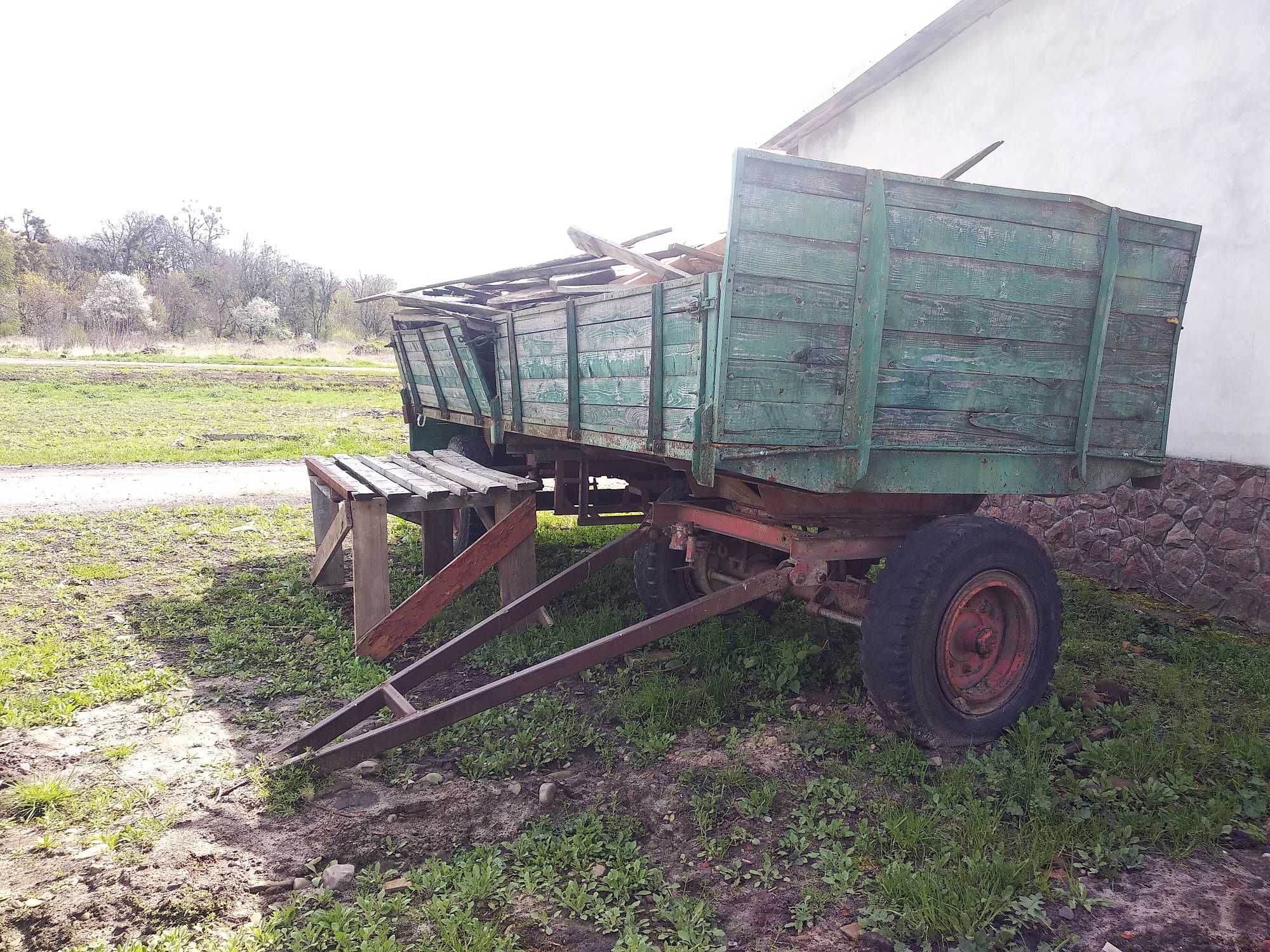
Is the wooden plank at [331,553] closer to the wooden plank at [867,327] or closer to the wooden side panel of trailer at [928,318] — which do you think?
the wooden side panel of trailer at [928,318]

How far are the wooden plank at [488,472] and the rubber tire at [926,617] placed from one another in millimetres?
2270

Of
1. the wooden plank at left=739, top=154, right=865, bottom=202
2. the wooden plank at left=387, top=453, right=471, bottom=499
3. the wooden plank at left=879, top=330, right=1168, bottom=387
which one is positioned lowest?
the wooden plank at left=387, top=453, right=471, bottom=499

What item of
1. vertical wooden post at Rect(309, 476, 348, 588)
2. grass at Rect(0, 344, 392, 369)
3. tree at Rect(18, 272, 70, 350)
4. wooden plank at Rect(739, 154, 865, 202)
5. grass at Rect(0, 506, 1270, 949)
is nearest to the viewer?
grass at Rect(0, 506, 1270, 949)

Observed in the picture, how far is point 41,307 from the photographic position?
35375 millimetres

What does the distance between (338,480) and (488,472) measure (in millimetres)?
968

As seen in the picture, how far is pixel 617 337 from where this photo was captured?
11.8ft

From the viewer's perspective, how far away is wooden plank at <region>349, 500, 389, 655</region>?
4.53 meters

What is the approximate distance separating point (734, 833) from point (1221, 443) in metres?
4.56

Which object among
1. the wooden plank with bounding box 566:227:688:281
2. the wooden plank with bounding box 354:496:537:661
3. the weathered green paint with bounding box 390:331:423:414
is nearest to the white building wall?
the wooden plank with bounding box 566:227:688:281

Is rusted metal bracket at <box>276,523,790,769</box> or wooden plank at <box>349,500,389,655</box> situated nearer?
rusted metal bracket at <box>276,523,790,769</box>

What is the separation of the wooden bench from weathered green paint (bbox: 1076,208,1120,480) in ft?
9.28

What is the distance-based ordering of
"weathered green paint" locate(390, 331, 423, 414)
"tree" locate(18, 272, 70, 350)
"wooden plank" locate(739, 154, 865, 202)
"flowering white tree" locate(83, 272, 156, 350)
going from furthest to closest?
"flowering white tree" locate(83, 272, 156, 350) < "tree" locate(18, 272, 70, 350) < "weathered green paint" locate(390, 331, 423, 414) < "wooden plank" locate(739, 154, 865, 202)

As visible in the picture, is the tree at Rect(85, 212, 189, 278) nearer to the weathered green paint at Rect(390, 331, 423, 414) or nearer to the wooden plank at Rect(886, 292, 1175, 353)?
the weathered green paint at Rect(390, 331, 423, 414)

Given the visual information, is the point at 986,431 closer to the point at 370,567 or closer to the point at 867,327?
the point at 867,327
